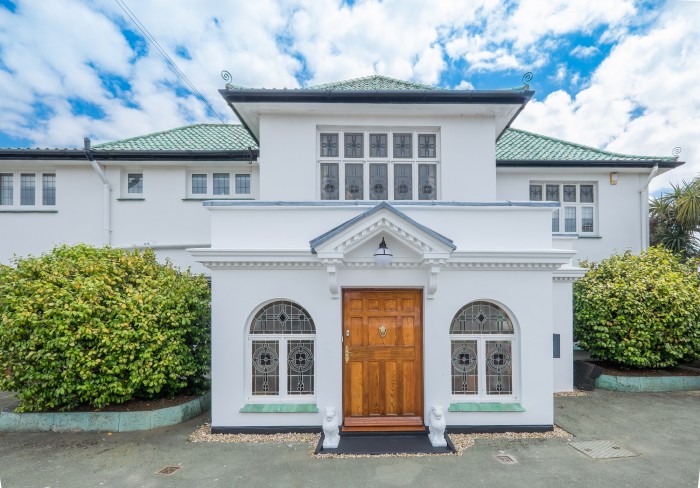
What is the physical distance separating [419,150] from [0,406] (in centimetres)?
1066

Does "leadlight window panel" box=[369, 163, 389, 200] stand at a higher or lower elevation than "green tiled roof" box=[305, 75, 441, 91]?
lower

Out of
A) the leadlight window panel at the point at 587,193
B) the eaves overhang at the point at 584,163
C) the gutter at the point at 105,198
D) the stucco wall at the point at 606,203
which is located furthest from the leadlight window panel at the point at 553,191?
the gutter at the point at 105,198

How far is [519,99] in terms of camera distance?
6828 millimetres

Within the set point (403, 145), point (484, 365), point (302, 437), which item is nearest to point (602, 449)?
point (484, 365)

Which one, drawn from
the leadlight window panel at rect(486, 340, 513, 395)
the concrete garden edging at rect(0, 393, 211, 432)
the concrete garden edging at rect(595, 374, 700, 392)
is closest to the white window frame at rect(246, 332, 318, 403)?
the concrete garden edging at rect(0, 393, 211, 432)

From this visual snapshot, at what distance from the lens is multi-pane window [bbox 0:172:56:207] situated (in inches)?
392

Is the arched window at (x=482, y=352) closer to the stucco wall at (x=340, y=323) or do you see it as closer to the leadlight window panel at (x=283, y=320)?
the stucco wall at (x=340, y=323)

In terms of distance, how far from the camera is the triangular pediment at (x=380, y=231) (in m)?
5.37

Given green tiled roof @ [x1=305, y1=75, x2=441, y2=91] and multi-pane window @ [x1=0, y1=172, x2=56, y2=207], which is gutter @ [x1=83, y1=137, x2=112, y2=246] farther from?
green tiled roof @ [x1=305, y1=75, x2=441, y2=91]

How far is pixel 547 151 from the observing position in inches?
432

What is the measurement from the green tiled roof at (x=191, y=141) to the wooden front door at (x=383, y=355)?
690 cm

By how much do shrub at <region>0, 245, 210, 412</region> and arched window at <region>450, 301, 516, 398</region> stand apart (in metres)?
5.03

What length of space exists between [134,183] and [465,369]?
34.6 feet

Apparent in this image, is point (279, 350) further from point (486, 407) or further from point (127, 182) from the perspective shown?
point (127, 182)
